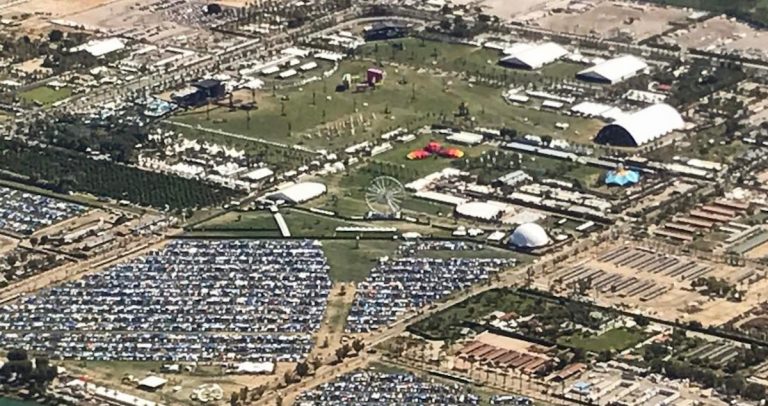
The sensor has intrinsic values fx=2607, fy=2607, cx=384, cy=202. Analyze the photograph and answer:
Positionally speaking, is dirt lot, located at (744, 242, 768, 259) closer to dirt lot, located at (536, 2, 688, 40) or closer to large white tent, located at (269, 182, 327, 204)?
large white tent, located at (269, 182, 327, 204)

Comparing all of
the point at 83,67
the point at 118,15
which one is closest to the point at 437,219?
the point at 83,67

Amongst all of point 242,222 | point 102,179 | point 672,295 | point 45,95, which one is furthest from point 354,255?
point 45,95

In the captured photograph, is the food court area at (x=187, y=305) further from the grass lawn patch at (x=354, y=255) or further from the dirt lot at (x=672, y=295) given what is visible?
the dirt lot at (x=672, y=295)

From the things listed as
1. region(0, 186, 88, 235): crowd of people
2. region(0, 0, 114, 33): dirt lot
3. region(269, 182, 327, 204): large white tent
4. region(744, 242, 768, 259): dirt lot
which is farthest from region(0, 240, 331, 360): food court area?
region(0, 0, 114, 33): dirt lot

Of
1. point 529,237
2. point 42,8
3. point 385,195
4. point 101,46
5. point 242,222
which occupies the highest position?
point 529,237

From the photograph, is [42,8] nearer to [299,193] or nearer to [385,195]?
[299,193]

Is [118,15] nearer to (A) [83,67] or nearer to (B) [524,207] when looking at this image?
(A) [83,67]

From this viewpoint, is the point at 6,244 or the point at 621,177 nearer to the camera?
the point at 6,244
